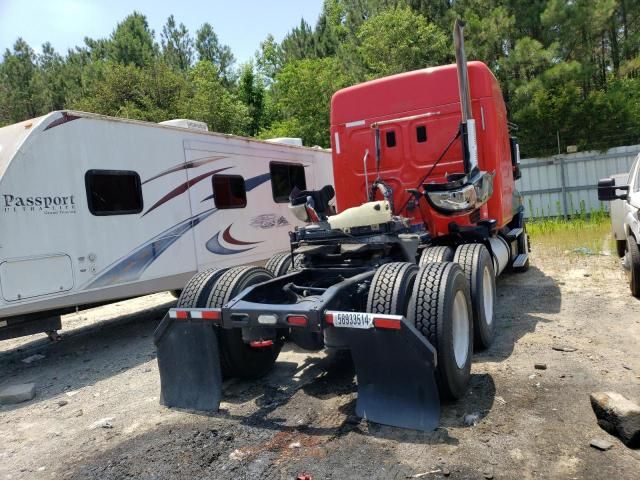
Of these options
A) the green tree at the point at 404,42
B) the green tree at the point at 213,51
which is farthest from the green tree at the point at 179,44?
the green tree at the point at 404,42

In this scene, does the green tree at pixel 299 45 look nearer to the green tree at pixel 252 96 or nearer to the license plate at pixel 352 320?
the green tree at pixel 252 96

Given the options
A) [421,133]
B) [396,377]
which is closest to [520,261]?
[421,133]

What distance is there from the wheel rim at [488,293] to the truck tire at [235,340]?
223 cm

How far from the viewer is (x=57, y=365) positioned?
6.38 metres

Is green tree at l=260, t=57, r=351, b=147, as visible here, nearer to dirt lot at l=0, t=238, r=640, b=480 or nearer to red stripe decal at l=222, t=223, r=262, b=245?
red stripe decal at l=222, t=223, r=262, b=245

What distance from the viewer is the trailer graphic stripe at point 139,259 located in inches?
261

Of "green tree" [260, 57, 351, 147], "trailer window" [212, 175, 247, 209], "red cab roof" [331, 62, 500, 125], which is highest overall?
"green tree" [260, 57, 351, 147]

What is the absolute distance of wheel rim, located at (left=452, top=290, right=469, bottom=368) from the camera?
4.18m

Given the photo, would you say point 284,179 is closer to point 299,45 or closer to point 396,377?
point 396,377

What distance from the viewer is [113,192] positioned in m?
6.82

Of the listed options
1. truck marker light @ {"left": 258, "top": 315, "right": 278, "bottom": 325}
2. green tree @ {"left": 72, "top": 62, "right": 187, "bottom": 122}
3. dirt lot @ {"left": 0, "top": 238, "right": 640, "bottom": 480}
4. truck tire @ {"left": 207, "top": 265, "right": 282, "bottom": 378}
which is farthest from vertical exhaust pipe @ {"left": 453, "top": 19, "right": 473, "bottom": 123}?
green tree @ {"left": 72, "top": 62, "right": 187, "bottom": 122}

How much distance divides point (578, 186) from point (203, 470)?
16.9m

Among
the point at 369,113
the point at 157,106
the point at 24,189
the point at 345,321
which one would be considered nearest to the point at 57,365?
the point at 24,189

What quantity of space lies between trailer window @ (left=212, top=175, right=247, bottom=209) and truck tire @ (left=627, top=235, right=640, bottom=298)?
5.78m
